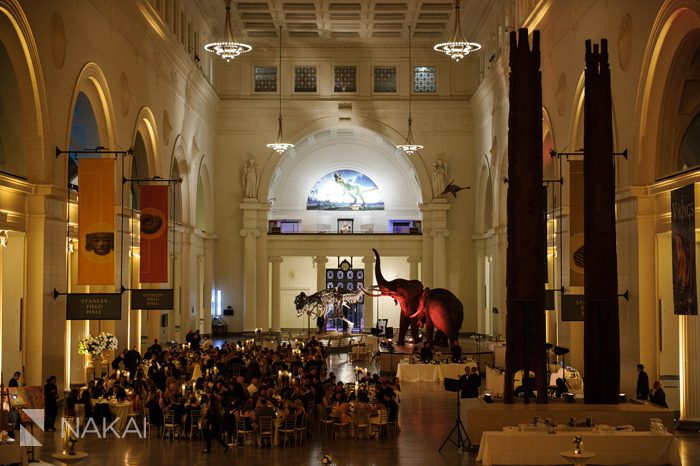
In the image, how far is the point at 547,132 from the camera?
98.2 ft

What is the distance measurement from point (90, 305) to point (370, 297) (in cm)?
2530

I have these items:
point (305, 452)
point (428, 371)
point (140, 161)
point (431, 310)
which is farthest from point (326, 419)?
point (140, 161)

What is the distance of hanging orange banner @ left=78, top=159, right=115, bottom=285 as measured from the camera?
20469mm

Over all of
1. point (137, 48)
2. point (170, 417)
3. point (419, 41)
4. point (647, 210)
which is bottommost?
point (170, 417)

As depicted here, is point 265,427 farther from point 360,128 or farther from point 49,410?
point 360,128

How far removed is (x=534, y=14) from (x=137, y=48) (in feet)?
40.6

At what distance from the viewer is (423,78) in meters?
44.9

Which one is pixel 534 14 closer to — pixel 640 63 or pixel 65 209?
pixel 640 63

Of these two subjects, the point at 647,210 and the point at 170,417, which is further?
the point at 647,210

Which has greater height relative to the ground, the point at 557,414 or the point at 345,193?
the point at 345,193

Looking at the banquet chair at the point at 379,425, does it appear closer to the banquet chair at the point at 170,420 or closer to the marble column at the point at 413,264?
the banquet chair at the point at 170,420

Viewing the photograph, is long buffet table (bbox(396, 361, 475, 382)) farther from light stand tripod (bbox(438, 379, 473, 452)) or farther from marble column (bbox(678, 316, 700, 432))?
light stand tripod (bbox(438, 379, 473, 452))

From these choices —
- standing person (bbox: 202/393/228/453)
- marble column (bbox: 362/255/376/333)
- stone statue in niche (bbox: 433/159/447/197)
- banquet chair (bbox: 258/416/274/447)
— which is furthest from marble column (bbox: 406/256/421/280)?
standing person (bbox: 202/393/228/453)

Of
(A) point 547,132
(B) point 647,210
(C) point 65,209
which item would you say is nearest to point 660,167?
(B) point 647,210
